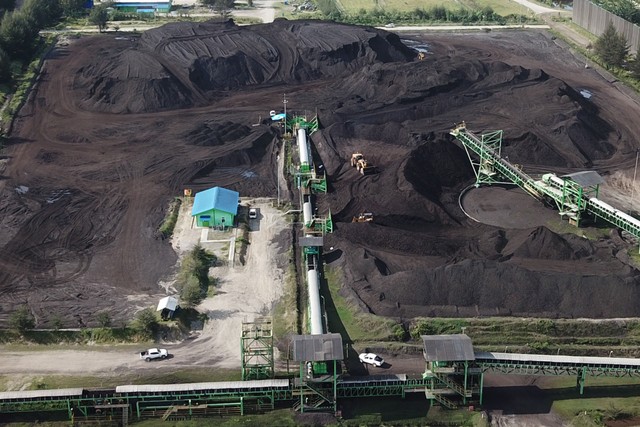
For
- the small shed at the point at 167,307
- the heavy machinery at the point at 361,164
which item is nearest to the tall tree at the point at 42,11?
the heavy machinery at the point at 361,164

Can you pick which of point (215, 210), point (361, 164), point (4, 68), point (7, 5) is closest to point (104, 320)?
point (215, 210)

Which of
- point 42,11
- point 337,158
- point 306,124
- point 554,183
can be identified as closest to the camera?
point 554,183

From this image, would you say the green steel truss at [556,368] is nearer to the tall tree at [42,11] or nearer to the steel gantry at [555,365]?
the steel gantry at [555,365]

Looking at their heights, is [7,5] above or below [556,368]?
above

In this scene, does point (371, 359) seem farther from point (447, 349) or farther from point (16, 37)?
point (16, 37)

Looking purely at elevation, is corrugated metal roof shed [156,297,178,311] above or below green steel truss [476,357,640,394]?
above

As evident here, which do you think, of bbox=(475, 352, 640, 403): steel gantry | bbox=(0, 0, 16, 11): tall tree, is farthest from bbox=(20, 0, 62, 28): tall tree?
bbox=(475, 352, 640, 403): steel gantry

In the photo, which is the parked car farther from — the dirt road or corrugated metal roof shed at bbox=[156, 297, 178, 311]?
corrugated metal roof shed at bbox=[156, 297, 178, 311]
